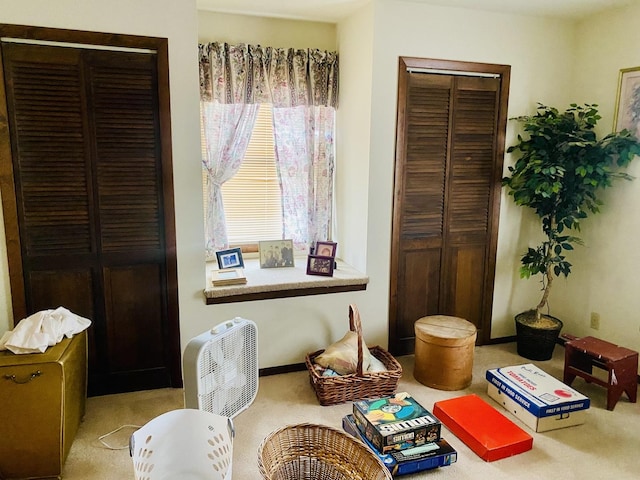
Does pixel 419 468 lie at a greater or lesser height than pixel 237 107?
lesser

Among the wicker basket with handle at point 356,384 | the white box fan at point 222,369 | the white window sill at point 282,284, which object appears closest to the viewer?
the white box fan at point 222,369

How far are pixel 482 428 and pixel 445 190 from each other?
156 cm

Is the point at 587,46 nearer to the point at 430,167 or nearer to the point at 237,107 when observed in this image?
the point at 430,167

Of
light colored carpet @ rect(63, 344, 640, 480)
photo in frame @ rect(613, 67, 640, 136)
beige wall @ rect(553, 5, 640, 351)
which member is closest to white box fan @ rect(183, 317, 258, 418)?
light colored carpet @ rect(63, 344, 640, 480)

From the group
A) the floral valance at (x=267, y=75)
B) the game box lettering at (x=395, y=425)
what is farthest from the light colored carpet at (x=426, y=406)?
the floral valance at (x=267, y=75)

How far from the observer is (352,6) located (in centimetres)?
298

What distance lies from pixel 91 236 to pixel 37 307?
1.58 ft

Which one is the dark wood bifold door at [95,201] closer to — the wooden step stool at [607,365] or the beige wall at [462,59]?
the beige wall at [462,59]

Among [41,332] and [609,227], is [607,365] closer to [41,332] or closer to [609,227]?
[609,227]

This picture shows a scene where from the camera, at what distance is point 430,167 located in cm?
315

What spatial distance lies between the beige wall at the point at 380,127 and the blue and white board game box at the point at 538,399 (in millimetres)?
844

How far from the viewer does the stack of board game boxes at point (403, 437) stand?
2.08 m

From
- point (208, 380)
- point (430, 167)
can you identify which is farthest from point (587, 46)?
point (208, 380)

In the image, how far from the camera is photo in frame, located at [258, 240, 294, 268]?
3.21 metres
